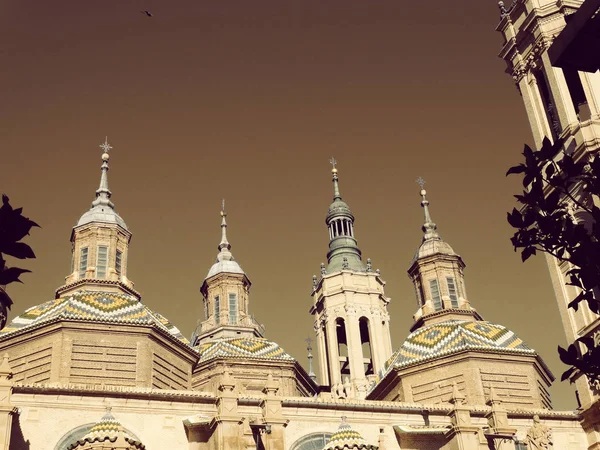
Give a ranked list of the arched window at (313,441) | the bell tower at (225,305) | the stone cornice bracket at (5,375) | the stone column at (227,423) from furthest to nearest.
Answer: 1. the bell tower at (225,305)
2. the arched window at (313,441)
3. the stone column at (227,423)
4. the stone cornice bracket at (5,375)

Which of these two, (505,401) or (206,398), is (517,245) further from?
(505,401)

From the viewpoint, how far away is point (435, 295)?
34656mm

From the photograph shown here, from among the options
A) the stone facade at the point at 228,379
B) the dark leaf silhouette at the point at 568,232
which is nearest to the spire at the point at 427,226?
the stone facade at the point at 228,379

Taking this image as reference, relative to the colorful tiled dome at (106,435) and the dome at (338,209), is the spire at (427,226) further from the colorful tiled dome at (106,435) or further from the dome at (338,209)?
the colorful tiled dome at (106,435)

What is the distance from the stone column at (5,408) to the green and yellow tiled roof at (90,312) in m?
4.96

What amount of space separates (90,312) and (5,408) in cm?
683

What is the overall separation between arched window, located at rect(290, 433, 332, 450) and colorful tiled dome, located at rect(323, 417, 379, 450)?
2095mm

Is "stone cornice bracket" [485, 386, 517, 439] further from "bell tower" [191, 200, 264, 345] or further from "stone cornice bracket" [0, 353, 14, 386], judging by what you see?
"stone cornice bracket" [0, 353, 14, 386]

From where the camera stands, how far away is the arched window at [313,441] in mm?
24406

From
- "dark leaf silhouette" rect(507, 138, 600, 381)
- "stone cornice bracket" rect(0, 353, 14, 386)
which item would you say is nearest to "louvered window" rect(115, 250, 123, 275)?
"stone cornice bracket" rect(0, 353, 14, 386)

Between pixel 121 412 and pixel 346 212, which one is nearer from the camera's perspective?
pixel 121 412

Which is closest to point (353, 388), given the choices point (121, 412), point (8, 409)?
point (121, 412)

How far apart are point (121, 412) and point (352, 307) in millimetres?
23750

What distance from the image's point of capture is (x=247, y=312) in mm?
36719
